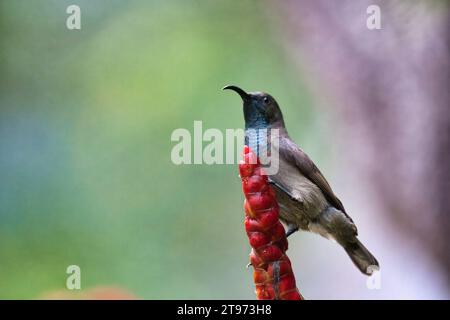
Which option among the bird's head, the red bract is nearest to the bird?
the bird's head

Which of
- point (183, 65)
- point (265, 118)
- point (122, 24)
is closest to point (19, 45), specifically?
point (122, 24)

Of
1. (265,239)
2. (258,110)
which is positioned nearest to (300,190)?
(258,110)

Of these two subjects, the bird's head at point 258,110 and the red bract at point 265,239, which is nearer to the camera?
the red bract at point 265,239

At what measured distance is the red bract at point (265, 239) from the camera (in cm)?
166

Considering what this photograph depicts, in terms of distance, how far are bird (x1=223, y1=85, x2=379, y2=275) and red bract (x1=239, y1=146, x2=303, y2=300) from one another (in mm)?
494

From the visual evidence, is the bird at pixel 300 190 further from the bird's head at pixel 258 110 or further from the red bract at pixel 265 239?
the red bract at pixel 265 239

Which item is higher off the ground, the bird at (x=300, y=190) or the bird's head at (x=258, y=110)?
the bird's head at (x=258, y=110)

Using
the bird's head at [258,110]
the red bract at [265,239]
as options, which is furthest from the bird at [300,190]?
the red bract at [265,239]

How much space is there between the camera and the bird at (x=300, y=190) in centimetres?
220

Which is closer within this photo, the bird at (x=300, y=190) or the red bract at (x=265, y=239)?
the red bract at (x=265, y=239)

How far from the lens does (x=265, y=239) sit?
167cm

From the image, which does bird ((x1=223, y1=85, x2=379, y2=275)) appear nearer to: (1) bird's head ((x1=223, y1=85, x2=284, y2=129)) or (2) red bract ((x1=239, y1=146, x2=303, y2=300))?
(1) bird's head ((x1=223, y1=85, x2=284, y2=129))

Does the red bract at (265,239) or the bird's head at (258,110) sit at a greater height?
the bird's head at (258,110)

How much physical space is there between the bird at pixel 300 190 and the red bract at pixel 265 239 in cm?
49
